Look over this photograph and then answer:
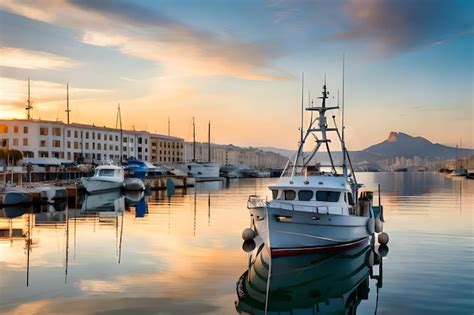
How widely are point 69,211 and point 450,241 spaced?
32.3 meters

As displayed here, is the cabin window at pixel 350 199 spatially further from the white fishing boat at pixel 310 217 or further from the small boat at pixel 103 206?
the small boat at pixel 103 206

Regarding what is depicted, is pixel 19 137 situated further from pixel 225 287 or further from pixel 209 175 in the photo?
pixel 225 287

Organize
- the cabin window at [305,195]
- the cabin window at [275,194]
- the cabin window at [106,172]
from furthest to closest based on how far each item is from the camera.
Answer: the cabin window at [106,172] → the cabin window at [275,194] → the cabin window at [305,195]

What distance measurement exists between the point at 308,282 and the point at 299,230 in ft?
12.3

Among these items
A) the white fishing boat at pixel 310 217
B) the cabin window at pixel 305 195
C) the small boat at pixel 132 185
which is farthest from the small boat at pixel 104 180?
the cabin window at pixel 305 195

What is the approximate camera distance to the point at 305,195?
27.5 metres

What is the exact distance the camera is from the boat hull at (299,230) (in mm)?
25047

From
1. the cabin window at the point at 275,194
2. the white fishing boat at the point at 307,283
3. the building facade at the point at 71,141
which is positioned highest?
the building facade at the point at 71,141

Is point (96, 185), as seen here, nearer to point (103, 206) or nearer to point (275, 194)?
point (103, 206)

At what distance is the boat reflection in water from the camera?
18.6 meters

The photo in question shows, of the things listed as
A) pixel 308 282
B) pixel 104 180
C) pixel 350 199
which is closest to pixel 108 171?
pixel 104 180

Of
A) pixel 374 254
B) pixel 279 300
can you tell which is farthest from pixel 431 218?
pixel 279 300

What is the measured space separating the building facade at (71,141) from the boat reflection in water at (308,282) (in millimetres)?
78097

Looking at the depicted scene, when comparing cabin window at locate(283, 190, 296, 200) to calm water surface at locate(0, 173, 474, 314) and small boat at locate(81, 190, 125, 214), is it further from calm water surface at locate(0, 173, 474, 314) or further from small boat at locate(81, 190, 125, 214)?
small boat at locate(81, 190, 125, 214)
